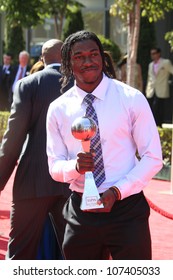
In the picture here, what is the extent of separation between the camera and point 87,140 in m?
3.66

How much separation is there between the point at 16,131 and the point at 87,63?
127 centimetres

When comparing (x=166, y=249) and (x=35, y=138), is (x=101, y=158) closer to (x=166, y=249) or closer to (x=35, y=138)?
(x=35, y=138)

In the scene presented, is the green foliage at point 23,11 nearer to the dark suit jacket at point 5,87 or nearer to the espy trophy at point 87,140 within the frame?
the dark suit jacket at point 5,87

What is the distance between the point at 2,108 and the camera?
18.6 meters

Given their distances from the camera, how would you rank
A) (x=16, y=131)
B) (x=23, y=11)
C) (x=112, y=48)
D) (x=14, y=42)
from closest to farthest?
1. (x=16, y=131)
2. (x=23, y=11)
3. (x=112, y=48)
4. (x=14, y=42)

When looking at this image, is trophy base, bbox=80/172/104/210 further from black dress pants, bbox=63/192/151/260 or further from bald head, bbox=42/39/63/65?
bald head, bbox=42/39/63/65

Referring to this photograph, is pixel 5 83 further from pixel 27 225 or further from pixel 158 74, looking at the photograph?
pixel 27 225

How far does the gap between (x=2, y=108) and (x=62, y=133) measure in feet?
48.1

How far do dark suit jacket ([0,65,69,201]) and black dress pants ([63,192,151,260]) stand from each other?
3.99ft

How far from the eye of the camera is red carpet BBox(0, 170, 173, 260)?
7086 millimetres

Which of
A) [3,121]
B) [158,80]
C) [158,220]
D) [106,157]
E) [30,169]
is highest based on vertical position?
[106,157]

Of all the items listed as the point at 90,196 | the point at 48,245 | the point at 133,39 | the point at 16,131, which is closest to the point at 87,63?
the point at 90,196

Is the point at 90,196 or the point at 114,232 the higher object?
the point at 90,196

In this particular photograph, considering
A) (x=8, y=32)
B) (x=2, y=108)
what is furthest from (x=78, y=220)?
(x=8, y=32)
